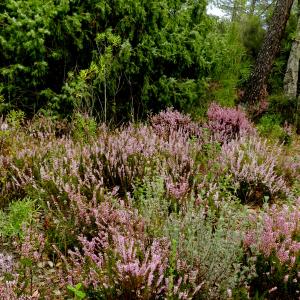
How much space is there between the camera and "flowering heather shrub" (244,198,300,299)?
2.69 metres

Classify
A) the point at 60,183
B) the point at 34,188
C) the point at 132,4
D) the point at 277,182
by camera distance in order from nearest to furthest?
the point at 60,183, the point at 34,188, the point at 277,182, the point at 132,4

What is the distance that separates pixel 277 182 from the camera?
14.9ft

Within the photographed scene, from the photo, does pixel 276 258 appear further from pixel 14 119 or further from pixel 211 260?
pixel 14 119

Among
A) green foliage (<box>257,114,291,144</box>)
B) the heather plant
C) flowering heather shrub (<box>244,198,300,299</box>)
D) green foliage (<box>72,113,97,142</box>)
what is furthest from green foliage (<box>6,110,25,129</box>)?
green foliage (<box>257,114,291,144</box>)

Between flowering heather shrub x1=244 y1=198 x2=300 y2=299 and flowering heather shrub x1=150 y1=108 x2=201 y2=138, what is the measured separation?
3.95 m

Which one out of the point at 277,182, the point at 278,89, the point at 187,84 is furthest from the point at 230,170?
the point at 278,89

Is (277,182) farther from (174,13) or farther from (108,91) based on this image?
(174,13)

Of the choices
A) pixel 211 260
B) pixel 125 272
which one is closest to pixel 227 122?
pixel 211 260

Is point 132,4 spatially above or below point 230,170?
above

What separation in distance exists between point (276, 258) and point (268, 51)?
8672 mm

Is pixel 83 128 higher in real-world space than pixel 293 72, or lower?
lower

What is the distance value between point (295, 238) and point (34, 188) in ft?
8.06

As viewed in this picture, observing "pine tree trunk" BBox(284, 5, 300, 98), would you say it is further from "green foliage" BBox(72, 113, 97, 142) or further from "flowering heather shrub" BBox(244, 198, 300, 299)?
"flowering heather shrub" BBox(244, 198, 300, 299)

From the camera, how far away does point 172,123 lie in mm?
6887
